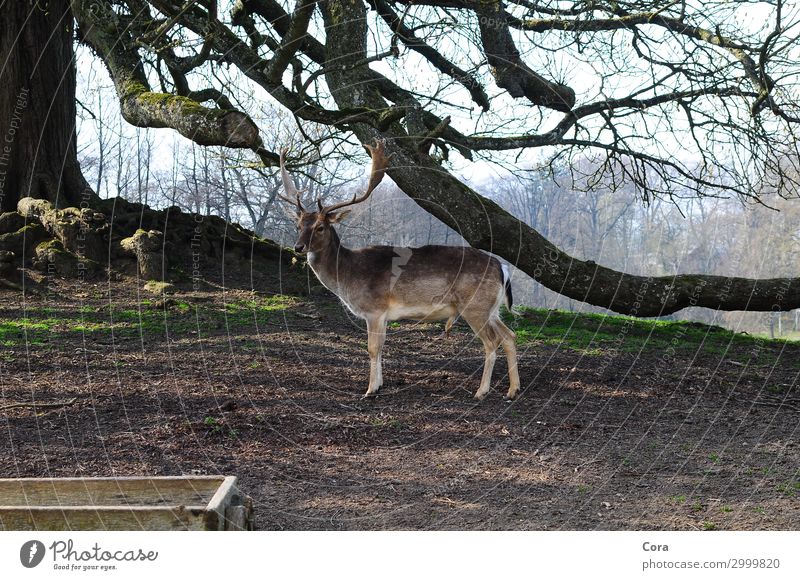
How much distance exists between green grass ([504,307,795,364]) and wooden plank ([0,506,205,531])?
22.6 feet

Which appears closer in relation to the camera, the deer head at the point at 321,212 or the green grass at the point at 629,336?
the deer head at the point at 321,212

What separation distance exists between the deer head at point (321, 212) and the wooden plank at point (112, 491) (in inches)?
153

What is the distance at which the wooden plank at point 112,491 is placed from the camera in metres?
5.12

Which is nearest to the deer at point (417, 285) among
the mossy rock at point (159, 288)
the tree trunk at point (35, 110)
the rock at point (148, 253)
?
the mossy rock at point (159, 288)

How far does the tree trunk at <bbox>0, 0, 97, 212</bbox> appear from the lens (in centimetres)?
1344

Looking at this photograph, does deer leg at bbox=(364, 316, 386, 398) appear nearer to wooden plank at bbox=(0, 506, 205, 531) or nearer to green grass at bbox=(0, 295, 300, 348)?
green grass at bbox=(0, 295, 300, 348)

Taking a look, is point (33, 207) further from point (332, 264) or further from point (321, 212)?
point (321, 212)

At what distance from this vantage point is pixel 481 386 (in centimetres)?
883

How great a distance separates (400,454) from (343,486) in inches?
38.2

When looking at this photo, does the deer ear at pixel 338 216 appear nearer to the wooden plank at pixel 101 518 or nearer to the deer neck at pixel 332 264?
the deer neck at pixel 332 264

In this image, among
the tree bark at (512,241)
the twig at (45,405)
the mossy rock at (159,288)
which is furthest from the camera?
the mossy rock at (159,288)

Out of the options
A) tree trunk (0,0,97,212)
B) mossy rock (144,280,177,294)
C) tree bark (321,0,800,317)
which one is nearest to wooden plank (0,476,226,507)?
tree bark (321,0,800,317)

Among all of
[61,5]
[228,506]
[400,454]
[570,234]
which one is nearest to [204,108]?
[400,454]

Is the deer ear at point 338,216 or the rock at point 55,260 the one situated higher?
the deer ear at point 338,216
